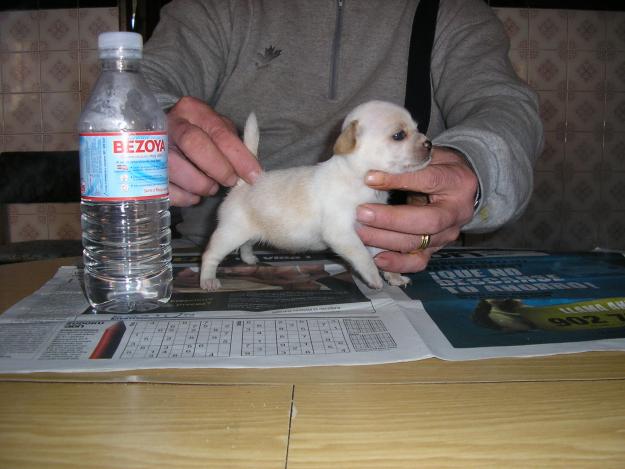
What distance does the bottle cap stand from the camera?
84 centimetres

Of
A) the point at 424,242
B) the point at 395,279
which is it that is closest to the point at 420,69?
the point at 424,242

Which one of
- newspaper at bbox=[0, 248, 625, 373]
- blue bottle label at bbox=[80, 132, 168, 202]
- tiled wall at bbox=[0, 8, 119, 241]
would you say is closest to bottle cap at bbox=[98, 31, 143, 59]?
blue bottle label at bbox=[80, 132, 168, 202]

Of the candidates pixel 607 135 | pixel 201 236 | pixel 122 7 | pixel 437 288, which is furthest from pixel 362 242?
pixel 607 135

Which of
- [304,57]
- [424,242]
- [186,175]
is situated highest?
[304,57]

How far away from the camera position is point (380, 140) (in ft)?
3.64

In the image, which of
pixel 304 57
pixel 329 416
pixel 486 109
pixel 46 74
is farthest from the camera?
pixel 46 74

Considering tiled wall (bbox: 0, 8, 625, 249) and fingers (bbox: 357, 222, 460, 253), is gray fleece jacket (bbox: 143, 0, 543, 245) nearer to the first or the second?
fingers (bbox: 357, 222, 460, 253)

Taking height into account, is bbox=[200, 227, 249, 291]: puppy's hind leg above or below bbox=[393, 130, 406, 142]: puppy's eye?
below

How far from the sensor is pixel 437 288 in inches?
40.1

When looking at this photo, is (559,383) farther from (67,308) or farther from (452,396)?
(67,308)

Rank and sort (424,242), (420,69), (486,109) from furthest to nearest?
1. (420,69)
2. (486,109)
3. (424,242)

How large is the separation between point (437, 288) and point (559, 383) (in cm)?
41

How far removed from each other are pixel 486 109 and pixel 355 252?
0.55m

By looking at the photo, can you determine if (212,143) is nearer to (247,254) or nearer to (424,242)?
(247,254)
